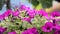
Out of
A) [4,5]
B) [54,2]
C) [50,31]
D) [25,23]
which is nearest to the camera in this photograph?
[50,31]

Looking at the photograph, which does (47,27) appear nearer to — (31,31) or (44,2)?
(31,31)

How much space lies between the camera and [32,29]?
0.97 meters

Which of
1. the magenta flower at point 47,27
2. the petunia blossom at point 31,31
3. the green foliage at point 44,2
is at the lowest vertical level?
the green foliage at point 44,2

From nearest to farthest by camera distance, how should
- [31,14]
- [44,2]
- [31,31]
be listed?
1. [31,31]
2. [31,14]
3. [44,2]

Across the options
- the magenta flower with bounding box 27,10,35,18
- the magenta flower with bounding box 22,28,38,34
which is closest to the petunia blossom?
the magenta flower with bounding box 22,28,38,34

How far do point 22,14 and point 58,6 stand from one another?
2.16 metres

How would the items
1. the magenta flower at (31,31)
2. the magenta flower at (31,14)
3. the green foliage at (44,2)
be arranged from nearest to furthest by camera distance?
the magenta flower at (31,31) < the magenta flower at (31,14) < the green foliage at (44,2)

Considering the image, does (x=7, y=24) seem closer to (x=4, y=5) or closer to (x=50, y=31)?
(x=50, y=31)

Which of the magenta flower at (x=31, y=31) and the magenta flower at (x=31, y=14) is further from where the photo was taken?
the magenta flower at (x=31, y=14)

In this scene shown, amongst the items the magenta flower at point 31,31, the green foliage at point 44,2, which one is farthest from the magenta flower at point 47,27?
the green foliage at point 44,2

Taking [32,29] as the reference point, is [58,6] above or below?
below

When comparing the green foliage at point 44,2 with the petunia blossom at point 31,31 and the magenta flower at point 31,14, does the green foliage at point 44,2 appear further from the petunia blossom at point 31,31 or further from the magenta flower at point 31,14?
the petunia blossom at point 31,31

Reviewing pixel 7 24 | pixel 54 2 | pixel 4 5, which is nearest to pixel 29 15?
pixel 7 24

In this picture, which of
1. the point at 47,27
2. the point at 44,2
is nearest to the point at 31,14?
the point at 47,27
